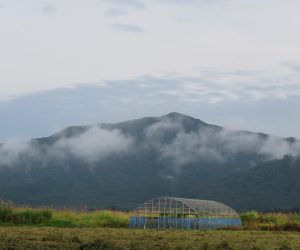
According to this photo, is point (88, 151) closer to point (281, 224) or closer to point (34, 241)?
point (281, 224)

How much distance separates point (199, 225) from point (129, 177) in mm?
A: 94673

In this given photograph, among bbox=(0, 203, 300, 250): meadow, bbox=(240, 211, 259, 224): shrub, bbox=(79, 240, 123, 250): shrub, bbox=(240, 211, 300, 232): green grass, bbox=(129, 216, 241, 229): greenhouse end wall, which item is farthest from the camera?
bbox=(240, 211, 259, 224): shrub

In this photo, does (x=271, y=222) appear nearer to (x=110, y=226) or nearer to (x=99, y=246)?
(x=110, y=226)

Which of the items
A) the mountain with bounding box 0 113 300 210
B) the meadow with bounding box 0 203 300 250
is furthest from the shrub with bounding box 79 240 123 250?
the mountain with bounding box 0 113 300 210

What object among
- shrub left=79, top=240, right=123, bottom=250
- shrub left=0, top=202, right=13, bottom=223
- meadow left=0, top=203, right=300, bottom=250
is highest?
shrub left=0, top=202, right=13, bottom=223

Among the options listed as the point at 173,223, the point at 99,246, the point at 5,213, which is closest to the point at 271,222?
the point at 173,223

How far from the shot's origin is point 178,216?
4447cm

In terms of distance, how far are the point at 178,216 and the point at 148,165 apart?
328 ft

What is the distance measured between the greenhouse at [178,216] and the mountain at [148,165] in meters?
65.0

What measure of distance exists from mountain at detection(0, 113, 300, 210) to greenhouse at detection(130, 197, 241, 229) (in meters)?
65.0

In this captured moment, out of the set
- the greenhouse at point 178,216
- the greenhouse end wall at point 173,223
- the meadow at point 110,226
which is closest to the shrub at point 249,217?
the meadow at point 110,226

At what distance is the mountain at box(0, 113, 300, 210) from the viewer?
4636 inches

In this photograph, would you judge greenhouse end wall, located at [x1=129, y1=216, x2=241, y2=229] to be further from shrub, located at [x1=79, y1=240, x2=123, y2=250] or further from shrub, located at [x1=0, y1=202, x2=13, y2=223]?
shrub, located at [x1=79, y1=240, x2=123, y2=250]

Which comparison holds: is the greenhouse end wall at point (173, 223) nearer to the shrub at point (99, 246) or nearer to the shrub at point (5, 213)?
the shrub at point (5, 213)
